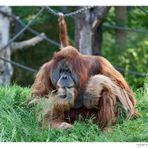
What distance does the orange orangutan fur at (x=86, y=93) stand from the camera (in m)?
3.92

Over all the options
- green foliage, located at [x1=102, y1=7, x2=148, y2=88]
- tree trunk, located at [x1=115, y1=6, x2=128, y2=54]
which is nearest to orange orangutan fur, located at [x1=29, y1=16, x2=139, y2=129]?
green foliage, located at [x1=102, y1=7, x2=148, y2=88]

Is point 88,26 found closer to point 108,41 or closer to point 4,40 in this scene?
point 4,40

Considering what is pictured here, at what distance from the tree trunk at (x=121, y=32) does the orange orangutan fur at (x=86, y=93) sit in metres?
6.39

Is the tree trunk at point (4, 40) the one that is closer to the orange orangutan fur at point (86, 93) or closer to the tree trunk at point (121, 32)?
the orange orangutan fur at point (86, 93)

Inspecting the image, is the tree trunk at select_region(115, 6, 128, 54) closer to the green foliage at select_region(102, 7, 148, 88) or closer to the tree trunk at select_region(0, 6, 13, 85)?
the green foliage at select_region(102, 7, 148, 88)

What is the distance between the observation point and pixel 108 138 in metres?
3.67

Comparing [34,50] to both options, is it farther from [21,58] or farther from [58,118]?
[58,118]

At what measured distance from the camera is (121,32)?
36.0 ft

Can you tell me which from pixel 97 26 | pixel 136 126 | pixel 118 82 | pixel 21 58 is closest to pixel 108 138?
pixel 136 126

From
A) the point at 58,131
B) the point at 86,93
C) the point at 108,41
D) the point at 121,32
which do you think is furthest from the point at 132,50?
the point at 58,131

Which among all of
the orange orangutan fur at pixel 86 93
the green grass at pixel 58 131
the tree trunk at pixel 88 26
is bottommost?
the green grass at pixel 58 131

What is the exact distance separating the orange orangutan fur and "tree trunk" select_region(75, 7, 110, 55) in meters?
1.83

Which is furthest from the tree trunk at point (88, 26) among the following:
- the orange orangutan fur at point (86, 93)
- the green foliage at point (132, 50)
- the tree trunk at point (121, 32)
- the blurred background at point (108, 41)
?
the tree trunk at point (121, 32)

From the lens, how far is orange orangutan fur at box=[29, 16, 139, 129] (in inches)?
154
